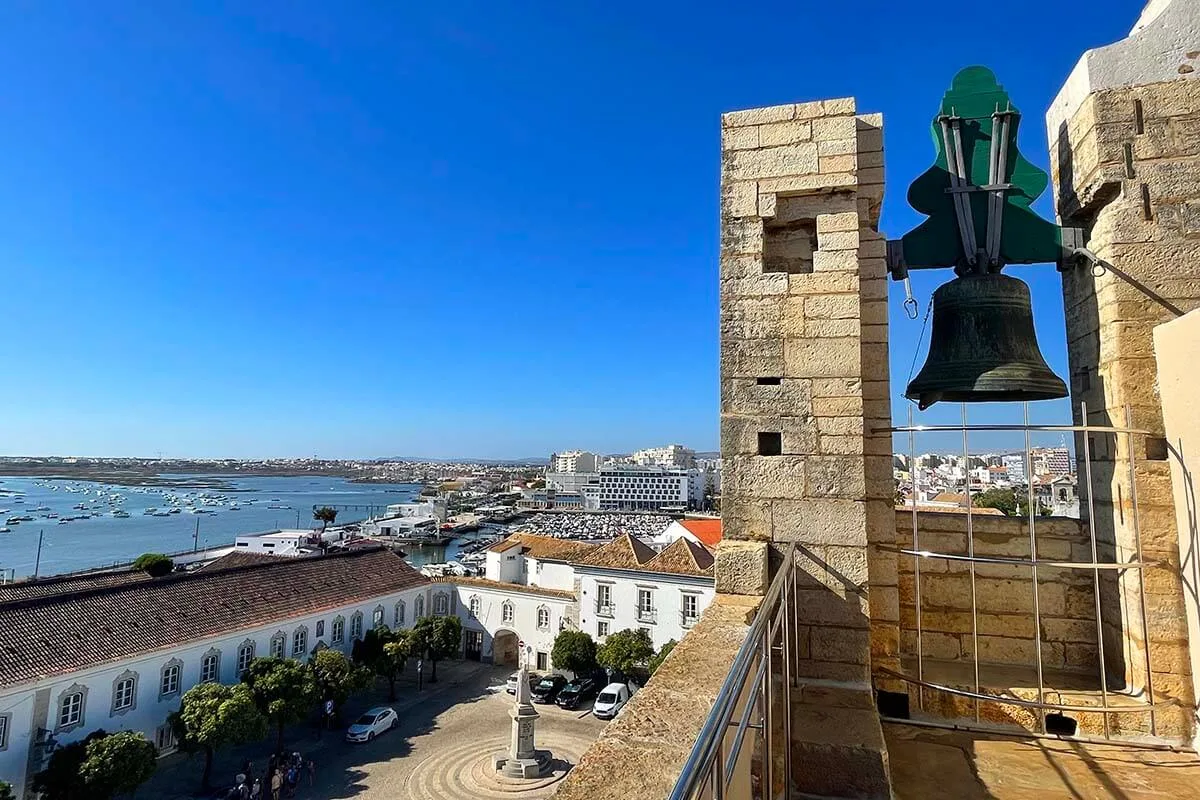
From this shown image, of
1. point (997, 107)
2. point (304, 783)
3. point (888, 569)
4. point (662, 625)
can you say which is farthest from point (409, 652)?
point (997, 107)

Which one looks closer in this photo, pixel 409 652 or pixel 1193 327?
pixel 1193 327

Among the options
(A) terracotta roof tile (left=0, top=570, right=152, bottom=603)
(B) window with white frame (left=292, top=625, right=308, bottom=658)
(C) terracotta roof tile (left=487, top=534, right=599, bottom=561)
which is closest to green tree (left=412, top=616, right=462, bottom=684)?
(B) window with white frame (left=292, top=625, right=308, bottom=658)

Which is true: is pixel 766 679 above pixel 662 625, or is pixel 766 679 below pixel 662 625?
above

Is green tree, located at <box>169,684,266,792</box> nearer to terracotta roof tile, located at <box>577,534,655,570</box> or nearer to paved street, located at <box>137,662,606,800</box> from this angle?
paved street, located at <box>137,662,606,800</box>

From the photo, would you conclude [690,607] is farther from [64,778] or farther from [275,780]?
[64,778]

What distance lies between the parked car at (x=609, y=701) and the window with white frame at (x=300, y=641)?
920cm

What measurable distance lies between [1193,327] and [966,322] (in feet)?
3.38

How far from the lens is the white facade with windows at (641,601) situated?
69.6 feet

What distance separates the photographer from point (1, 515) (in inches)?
3568

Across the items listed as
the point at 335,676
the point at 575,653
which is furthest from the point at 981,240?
the point at 575,653

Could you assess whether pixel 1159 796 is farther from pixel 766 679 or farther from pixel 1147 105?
pixel 1147 105

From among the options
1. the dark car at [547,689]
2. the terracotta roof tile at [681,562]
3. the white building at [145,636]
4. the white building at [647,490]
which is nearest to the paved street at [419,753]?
the dark car at [547,689]

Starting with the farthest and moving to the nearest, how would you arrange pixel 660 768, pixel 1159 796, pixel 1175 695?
pixel 1175 695, pixel 1159 796, pixel 660 768

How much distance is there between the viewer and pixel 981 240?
3.81 meters
